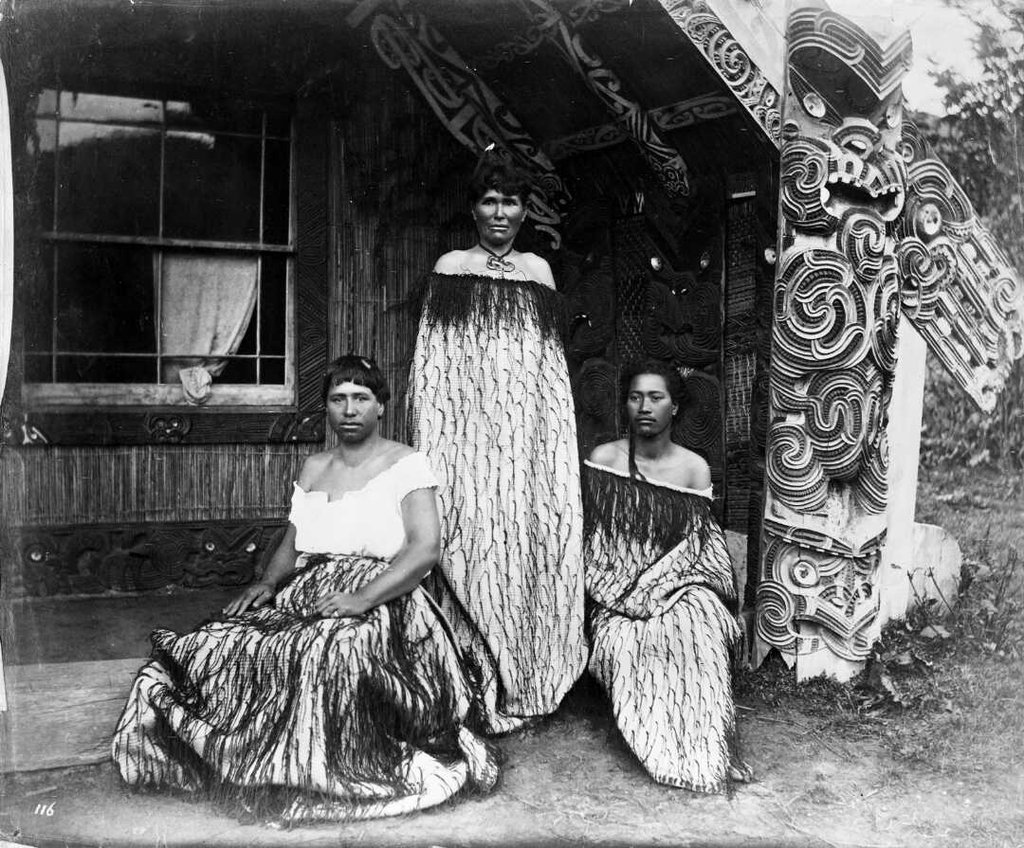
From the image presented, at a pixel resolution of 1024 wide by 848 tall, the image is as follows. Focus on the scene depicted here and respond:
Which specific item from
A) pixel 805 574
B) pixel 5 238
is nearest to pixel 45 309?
pixel 5 238

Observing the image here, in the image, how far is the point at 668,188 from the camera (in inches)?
181

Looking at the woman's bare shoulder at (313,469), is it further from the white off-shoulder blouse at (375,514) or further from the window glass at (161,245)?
the window glass at (161,245)

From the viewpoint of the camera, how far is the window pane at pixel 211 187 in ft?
17.2

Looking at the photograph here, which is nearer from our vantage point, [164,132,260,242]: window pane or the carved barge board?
the carved barge board

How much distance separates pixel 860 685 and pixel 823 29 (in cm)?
256

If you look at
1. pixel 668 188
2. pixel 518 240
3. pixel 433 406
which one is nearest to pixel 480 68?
pixel 518 240

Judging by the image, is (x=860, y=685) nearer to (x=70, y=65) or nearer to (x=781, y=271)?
→ (x=781, y=271)

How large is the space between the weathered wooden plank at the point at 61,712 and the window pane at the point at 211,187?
2472 millimetres

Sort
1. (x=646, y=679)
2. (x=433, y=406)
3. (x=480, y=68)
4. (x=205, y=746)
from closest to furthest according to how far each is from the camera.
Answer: (x=205, y=746) < (x=646, y=679) < (x=433, y=406) < (x=480, y=68)

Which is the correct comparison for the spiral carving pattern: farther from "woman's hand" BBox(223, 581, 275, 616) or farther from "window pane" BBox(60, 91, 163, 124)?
"window pane" BBox(60, 91, 163, 124)

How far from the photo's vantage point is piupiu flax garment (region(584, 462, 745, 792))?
3232 mm

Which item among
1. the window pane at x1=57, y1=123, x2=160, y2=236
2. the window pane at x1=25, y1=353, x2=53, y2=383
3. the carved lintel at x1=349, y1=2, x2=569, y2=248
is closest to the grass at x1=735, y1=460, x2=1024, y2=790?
the carved lintel at x1=349, y1=2, x2=569, y2=248

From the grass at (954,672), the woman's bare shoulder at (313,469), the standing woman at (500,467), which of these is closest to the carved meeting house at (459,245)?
the grass at (954,672)

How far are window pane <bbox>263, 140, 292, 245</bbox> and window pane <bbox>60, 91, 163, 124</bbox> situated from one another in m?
0.63
